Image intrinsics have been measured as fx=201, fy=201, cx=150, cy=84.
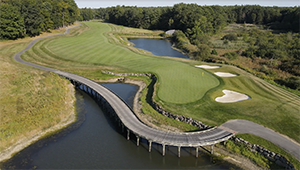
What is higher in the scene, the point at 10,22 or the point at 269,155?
the point at 10,22

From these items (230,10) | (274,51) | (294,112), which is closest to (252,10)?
(230,10)

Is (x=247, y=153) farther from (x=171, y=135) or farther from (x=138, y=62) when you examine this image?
(x=138, y=62)

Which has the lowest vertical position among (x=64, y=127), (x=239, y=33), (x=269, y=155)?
(x=64, y=127)

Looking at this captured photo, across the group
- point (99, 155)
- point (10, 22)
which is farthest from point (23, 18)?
point (99, 155)

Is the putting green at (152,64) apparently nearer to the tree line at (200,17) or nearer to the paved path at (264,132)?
the paved path at (264,132)

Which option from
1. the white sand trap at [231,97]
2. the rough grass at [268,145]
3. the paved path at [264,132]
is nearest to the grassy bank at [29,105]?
the paved path at [264,132]

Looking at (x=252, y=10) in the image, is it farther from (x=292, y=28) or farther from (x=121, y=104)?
(x=121, y=104)

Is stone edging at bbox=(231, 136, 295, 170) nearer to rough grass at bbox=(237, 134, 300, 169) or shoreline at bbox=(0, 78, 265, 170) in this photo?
rough grass at bbox=(237, 134, 300, 169)
